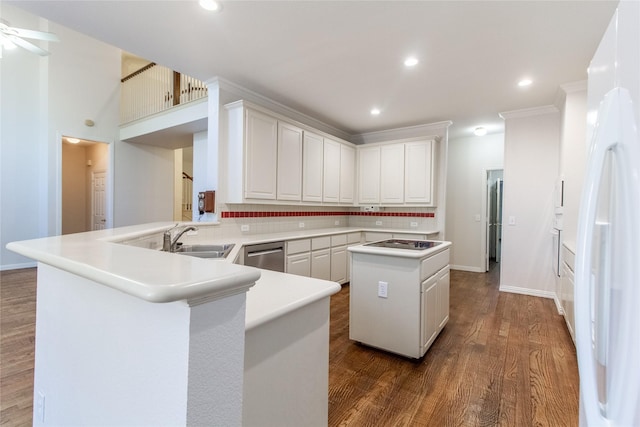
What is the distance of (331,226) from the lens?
560 centimetres

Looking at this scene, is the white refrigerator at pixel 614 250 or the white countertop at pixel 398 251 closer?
the white refrigerator at pixel 614 250

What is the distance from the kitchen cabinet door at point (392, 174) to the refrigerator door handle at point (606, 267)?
4.36 m

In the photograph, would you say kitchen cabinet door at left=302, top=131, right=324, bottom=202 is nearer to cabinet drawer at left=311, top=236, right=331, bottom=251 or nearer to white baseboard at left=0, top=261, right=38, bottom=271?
cabinet drawer at left=311, top=236, right=331, bottom=251

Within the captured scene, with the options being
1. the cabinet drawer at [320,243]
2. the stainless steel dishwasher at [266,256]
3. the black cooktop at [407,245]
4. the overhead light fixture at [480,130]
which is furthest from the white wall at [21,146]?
the overhead light fixture at [480,130]

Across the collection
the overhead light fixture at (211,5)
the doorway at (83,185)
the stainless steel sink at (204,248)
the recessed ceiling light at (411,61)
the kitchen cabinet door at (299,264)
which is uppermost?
the recessed ceiling light at (411,61)

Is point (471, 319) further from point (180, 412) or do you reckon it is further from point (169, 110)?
point (169, 110)

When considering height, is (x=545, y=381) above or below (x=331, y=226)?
below

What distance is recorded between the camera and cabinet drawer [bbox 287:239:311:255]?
12.0 ft

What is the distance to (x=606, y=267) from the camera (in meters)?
0.78

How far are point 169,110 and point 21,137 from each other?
9.34 ft

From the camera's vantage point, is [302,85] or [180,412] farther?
[302,85]

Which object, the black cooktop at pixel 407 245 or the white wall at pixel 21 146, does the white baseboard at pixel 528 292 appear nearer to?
the black cooktop at pixel 407 245

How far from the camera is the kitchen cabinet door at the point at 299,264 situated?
365cm

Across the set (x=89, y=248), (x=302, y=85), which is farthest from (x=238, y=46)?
(x=89, y=248)
